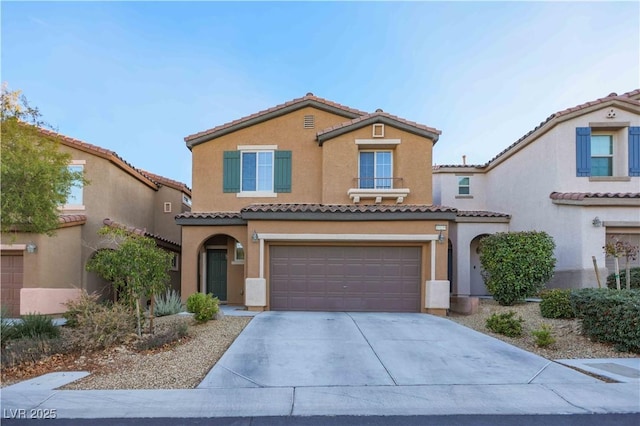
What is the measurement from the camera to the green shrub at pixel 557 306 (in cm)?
1005

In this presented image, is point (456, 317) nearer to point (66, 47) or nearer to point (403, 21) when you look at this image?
point (403, 21)

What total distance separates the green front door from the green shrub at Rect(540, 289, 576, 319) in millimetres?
10743

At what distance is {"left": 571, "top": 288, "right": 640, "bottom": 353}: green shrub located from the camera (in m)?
7.44

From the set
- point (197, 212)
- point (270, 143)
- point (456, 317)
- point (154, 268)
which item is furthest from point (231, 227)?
point (456, 317)

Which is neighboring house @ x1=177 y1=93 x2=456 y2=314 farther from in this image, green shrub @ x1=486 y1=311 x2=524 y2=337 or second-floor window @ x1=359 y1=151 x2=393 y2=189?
green shrub @ x1=486 y1=311 x2=524 y2=337

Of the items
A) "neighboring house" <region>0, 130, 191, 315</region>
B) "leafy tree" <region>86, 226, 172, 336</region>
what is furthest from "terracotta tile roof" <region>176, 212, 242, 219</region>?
"leafy tree" <region>86, 226, 172, 336</region>

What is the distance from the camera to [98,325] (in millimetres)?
7695

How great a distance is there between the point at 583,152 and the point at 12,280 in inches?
776

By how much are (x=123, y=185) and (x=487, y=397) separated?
14735mm

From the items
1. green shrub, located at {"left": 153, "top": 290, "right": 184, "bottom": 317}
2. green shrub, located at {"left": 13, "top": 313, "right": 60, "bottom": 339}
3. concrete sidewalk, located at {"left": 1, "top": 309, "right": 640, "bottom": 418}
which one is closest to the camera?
concrete sidewalk, located at {"left": 1, "top": 309, "right": 640, "bottom": 418}

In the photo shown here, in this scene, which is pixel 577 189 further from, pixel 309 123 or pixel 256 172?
pixel 256 172

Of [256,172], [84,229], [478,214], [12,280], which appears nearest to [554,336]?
[478,214]

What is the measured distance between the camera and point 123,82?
16953mm

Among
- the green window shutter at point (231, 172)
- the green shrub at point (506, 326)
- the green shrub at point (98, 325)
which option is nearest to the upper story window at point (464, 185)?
the green shrub at point (506, 326)
